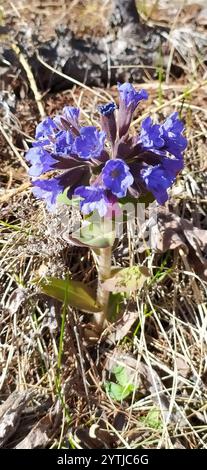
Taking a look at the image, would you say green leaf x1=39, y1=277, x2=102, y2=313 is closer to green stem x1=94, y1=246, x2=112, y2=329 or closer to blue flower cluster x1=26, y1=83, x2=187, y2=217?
green stem x1=94, y1=246, x2=112, y2=329

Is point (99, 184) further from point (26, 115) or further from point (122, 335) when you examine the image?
point (26, 115)

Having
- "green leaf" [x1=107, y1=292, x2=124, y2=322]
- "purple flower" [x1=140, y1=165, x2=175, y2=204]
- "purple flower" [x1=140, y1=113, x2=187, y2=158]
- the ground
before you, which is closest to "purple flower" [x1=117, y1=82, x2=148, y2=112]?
"purple flower" [x1=140, y1=113, x2=187, y2=158]

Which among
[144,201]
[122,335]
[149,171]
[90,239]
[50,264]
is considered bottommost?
[122,335]

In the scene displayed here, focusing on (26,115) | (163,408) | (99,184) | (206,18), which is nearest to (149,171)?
(99,184)

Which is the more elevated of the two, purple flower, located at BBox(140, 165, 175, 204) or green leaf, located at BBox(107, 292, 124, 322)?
purple flower, located at BBox(140, 165, 175, 204)

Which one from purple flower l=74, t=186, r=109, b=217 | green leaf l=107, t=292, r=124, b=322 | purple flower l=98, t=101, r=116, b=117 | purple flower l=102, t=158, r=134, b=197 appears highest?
purple flower l=98, t=101, r=116, b=117

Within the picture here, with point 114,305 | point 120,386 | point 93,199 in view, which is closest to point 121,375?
point 120,386

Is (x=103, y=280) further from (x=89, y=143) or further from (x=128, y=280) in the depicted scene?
(x=89, y=143)

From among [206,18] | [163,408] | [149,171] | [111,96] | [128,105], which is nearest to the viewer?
[149,171]

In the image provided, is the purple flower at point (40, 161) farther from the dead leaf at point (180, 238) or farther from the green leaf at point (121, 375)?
the green leaf at point (121, 375)
